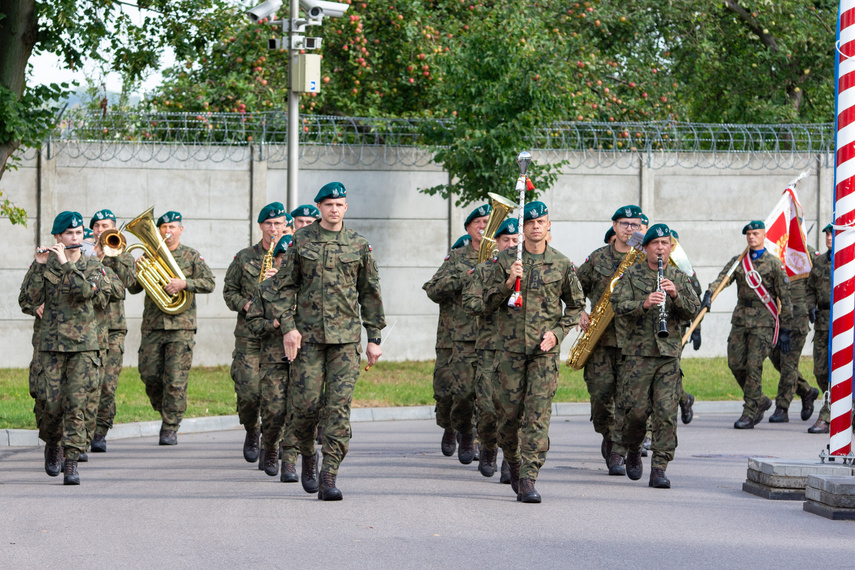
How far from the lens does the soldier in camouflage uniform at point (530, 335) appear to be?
28.4 ft

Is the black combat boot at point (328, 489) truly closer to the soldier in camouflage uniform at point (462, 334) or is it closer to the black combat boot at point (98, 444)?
the soldier in camouflage uniform at point (462, 334)

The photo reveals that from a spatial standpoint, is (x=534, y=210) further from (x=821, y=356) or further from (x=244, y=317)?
(x=821, y=356)

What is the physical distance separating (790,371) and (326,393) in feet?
23.5

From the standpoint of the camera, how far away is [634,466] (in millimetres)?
9758

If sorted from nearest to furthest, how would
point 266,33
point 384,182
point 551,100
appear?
1. point 551,100
2. point 384,182
3. point 266,33

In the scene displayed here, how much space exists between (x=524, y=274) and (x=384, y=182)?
962 cm

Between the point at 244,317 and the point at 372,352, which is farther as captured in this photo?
the point at 244,317

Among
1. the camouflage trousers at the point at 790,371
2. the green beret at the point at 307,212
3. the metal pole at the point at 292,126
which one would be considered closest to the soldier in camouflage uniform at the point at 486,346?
the green beret at the point at 307,212

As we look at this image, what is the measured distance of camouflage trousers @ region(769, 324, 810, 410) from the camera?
14.0 m

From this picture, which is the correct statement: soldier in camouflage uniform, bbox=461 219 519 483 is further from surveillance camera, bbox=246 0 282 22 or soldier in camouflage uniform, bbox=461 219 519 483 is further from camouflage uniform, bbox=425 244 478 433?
surveillance camera, bbox=246 0 282 22

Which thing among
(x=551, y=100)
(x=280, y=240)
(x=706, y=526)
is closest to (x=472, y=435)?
(x=280, y=240)

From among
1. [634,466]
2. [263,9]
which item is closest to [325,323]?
[634,466]

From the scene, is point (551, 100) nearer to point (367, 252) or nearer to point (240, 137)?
point (240, 137)

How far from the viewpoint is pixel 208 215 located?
57.5 feet
